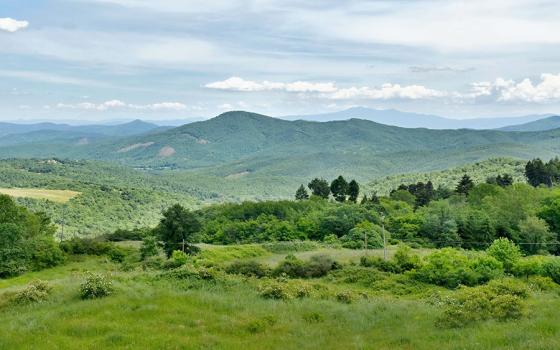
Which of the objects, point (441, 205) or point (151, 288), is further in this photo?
point (441, 205)

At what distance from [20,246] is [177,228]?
21365mm

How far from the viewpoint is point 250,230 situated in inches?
3981

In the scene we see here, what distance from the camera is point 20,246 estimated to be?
66.8 metres

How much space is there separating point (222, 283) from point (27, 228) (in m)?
56.9

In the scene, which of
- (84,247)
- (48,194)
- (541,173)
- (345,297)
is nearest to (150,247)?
(84,247)

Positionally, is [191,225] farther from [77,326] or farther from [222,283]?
[77,326]

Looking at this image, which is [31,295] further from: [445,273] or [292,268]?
[445,273]

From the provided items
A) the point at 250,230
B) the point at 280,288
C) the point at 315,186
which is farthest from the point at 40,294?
the point at 315,186

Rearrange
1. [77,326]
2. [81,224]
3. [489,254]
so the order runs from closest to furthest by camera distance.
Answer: [77,326], [489,254], [81,224]

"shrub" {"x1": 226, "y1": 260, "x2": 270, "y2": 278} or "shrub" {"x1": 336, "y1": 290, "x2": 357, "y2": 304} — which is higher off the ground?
"shrub" {"x1": 336, "y1": 290, "x2": 357, "y2": 304}

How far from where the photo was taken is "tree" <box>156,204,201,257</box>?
6316cm

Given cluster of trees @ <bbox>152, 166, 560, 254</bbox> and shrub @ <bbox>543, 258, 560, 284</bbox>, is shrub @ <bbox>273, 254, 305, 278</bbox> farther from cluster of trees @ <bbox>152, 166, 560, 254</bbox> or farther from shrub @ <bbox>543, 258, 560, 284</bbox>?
cluster of trees @ <bbox>152, 166, 560, 254</bbox>

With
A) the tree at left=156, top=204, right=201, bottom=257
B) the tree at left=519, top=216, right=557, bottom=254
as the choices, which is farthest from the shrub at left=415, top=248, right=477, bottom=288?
the tree at left=519, top=216, right=557, bottom=254

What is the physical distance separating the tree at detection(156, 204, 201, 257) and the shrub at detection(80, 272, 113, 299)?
36.4 metres
